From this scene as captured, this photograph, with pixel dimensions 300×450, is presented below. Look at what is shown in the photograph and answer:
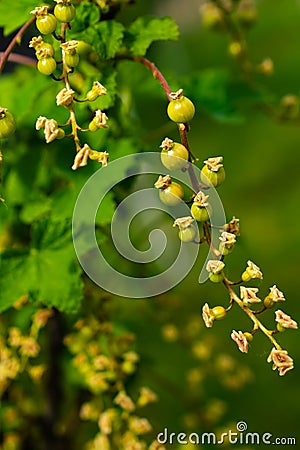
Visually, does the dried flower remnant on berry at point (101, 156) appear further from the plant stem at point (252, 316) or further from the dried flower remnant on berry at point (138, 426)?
the dried flower remnant on berry at point (138, 426)

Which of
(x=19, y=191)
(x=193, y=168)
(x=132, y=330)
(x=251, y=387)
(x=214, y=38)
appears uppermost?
(x=193, y=168)

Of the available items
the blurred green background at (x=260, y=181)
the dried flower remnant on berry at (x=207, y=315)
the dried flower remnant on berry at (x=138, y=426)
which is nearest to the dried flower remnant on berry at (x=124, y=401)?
the dried flower remnant on berry at (x=138, y=426)

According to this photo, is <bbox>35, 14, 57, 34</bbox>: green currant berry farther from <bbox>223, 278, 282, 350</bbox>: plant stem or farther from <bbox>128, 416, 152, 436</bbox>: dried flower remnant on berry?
<bbox>128, 416, 152, 436</bbox>: dried flower remnant on berry

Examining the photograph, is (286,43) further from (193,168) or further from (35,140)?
(193,168)

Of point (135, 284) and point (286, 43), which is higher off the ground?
point (135, 284)

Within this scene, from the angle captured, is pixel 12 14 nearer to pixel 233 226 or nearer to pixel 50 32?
pixel 50 32

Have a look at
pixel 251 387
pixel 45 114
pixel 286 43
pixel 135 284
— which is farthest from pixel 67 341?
pixel 286 43
